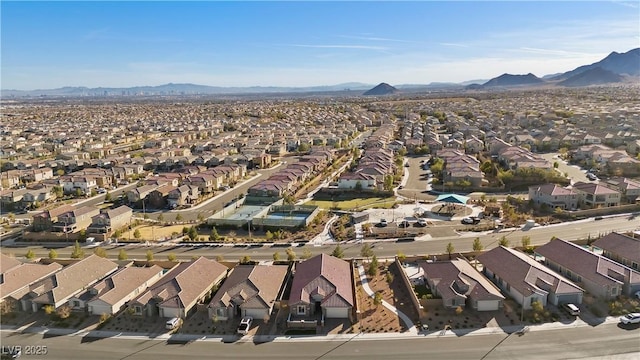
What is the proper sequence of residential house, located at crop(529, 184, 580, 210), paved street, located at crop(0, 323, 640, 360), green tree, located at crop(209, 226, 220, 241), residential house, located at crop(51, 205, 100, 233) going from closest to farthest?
paved street, located at crop(0, 323, 640, 360)
green tree, located at crop(209, 226, 220, 241)
residential house, located at crop(51, 205, 100, 233)
residential house, located at crop(529, 184, 580, 210)

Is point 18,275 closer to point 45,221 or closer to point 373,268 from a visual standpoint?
point 45,221

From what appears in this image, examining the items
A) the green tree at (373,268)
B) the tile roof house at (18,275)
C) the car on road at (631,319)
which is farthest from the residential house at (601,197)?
the tile roof house at (18,275)

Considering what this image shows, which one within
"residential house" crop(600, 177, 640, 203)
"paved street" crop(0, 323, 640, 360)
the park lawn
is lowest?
"paved street" crop(0, 323, 640, 360)

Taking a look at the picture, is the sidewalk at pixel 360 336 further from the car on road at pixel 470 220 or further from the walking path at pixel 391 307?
the car on road at pixel 470 220

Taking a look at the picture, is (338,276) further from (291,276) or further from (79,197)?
(79,197)

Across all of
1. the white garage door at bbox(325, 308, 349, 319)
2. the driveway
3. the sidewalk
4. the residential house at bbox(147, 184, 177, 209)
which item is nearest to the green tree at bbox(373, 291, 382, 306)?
the white garage door at bbox(325, 308, 349, 319)

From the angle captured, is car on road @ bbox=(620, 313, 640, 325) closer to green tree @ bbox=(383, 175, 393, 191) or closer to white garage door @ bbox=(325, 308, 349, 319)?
white garage door @ bbox=(325, 308, 349, 319)

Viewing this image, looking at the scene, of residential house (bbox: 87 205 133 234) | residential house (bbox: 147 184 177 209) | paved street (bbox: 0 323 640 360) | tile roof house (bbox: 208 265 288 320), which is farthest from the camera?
residential house (bbox: 147 184 177 209)

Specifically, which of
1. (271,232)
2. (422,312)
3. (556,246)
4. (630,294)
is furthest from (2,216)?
(630,294)
